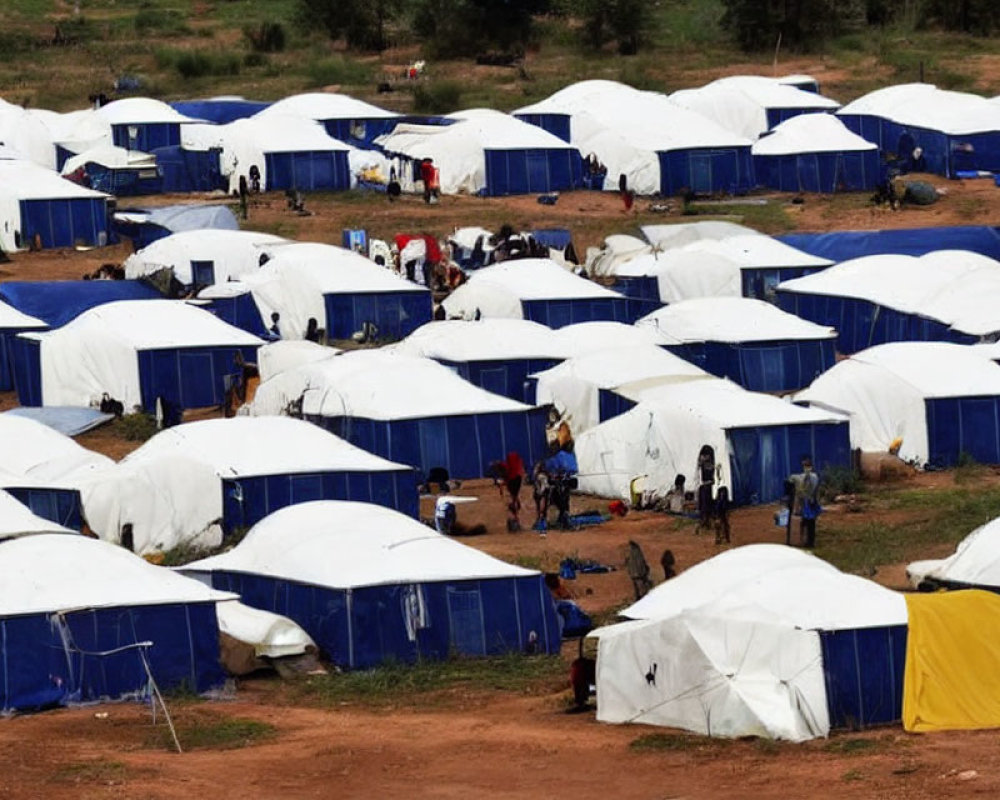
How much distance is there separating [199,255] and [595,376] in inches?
670

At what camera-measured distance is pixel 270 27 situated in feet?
359

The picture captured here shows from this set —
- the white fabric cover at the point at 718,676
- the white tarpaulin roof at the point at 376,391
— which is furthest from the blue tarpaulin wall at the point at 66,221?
the white fabric cover at the point at 718,676

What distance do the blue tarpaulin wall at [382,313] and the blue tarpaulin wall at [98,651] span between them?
29585mm

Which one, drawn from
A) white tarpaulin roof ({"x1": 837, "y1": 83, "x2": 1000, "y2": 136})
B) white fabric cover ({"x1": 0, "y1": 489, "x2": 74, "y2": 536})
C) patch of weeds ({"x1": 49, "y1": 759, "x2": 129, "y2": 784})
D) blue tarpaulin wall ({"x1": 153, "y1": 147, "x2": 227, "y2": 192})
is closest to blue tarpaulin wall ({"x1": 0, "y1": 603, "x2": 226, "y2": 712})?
patch of weeds ({"x1": 49, "y1": 759, "x2": 129, "y2": 784})

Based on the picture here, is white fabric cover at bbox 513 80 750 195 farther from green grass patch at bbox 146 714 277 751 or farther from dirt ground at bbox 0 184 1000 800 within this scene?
green grass patch at bbox 146 714 277 751

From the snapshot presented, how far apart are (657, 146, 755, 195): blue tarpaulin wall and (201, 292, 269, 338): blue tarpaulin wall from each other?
2087 cm

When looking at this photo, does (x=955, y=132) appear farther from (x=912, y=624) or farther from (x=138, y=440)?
(x=912, y=624)

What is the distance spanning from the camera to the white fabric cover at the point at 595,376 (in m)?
54.7

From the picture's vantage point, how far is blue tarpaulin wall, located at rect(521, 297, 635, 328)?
64.9 meters

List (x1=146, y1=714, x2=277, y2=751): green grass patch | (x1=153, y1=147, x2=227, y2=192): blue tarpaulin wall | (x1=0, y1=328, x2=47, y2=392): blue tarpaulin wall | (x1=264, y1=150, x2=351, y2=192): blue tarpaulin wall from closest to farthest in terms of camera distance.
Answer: (x1=146, y1=714, x2=277, y2=751): green grass patch, (x1=0, y1=328, x2=47, y2=392): blue tarpaulin wall, (x1=264, y1=150, x2=351, y2=192): blue tarpaulin wall, (x1=153, y1=147, x2=227, y2=192): blue tarpaulin wall

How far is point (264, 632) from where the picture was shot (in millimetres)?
37062

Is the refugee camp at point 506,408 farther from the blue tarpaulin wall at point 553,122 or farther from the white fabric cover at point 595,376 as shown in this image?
the blue tarpaulin wall at point 553,122

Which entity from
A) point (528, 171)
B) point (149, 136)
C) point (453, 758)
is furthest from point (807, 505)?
point (149, 136)

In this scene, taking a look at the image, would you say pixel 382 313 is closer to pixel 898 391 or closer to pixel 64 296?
pixel 64 296
